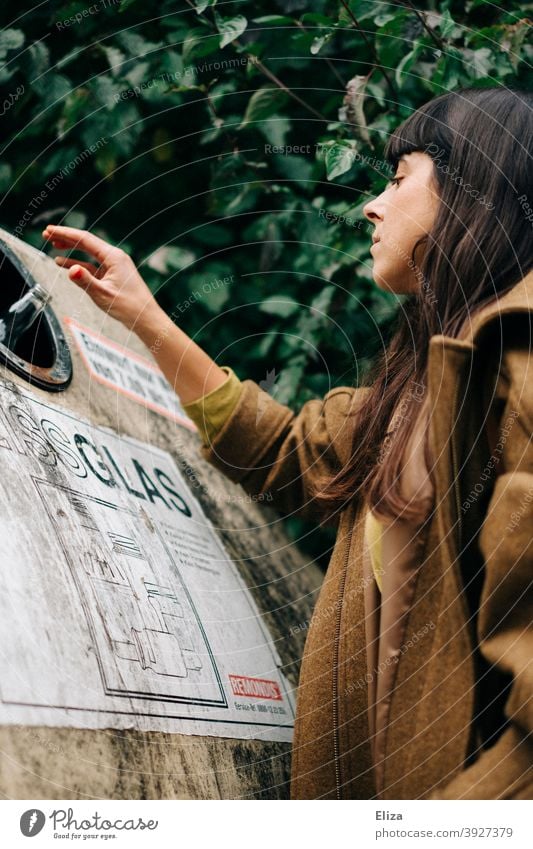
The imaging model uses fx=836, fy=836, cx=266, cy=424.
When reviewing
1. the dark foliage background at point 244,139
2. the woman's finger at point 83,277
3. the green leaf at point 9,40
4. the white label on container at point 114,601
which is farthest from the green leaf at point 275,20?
the white label on container at point 114,601

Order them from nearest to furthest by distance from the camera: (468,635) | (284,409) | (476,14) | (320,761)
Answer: (468,635)
(320,761)
(284,409)
(476,14)

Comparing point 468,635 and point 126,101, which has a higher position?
point 126,101

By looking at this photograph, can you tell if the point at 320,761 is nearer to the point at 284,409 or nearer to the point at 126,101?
the point at 284,409

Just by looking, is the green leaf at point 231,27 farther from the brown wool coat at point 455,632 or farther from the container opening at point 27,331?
the brown wool coat at point 455,632

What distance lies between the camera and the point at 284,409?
1.03 metres

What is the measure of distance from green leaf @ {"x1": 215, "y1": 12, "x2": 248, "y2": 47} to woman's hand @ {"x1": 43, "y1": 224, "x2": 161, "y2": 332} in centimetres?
31

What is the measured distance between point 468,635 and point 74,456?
0.44 m

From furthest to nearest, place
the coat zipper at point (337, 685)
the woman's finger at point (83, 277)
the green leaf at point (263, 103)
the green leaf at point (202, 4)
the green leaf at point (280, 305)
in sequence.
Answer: the green leaf at point (280, 305) < the green leaf at point (263, 103) < the green leaf at point (202, 4) < the woman's finger at point (83, 277) < the coat zipper at point (337, 685)

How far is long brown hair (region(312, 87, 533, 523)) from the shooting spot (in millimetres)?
785

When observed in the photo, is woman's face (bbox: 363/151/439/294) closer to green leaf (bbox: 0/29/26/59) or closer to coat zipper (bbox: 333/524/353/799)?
coat zipper (bbox: 333/524/353/799)

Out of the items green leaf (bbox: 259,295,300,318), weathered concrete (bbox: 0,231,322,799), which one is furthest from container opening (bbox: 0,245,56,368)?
green leaf (bbox: 259,295,300,318)

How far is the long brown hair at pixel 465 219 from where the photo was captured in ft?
2.57
